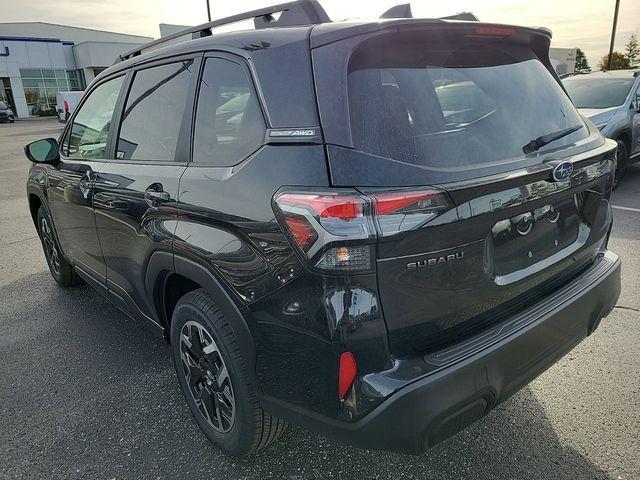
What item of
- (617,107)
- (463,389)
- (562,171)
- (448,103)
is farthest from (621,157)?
(463,389)

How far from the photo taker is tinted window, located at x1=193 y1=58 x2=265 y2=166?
6.30 feet

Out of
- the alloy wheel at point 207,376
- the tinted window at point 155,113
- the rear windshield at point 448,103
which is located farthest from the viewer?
the tinted window at point 155,113

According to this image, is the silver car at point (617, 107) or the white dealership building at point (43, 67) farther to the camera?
the white dealership building at point (43, 67)

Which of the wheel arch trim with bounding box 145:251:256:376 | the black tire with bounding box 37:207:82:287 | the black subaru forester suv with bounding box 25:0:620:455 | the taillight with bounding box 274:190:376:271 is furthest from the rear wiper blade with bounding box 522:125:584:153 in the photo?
the black tire with bounding box 37:207:82:287

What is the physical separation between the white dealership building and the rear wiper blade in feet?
164

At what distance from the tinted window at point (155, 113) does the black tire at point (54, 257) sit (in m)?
1.78

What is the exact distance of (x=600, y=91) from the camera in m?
8.20

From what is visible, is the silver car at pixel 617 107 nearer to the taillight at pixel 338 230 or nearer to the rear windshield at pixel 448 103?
the rear windshield at pixel 448 103

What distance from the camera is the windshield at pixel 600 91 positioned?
25.7 ft

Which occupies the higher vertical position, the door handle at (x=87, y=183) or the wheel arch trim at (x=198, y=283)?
the door handle at (x=87, y=183)

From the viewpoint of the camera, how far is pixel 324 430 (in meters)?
1.74

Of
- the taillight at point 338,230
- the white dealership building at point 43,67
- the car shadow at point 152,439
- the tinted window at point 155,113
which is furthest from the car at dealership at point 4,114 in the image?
the taillight at point 338,230

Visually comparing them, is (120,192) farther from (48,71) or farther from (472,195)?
(48,71)

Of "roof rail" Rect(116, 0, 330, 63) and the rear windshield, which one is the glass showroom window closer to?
"roof rail" Rect(116, 0, 330, 63)
